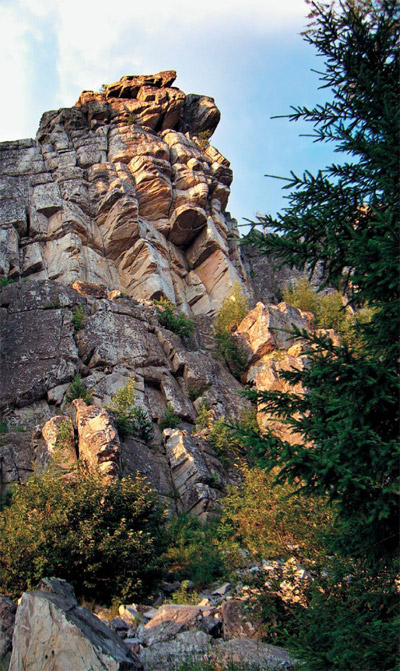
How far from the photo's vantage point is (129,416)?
19.2 m

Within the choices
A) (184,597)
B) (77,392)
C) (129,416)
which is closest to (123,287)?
(77,392)

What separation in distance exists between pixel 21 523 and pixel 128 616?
328cm

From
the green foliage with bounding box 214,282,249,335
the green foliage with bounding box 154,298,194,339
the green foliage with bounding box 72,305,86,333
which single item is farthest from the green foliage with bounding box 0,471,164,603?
the green foliage with bounding box 214,282,249,335

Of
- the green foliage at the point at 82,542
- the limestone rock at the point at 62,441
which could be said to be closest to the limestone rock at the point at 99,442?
the limestone rock at the point at 62,441

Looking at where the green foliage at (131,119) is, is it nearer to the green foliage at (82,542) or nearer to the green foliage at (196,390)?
the green foliage at (196,390)

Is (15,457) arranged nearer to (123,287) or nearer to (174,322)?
(174,322)

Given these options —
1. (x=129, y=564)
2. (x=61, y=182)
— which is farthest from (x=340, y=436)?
(x=61, y=182)

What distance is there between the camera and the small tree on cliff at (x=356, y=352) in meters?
5.76

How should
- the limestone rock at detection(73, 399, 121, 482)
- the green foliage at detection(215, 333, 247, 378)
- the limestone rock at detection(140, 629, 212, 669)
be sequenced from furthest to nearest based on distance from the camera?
the green foliage at detection(215, 333, 247, 378)
the limestone rock at detection(73, 399, 121, 482)
the limestone rock at detection(140, 629, 212, 669)

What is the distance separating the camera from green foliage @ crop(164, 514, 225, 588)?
13.1 m

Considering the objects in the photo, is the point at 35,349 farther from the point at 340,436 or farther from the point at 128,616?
the point at 340,436

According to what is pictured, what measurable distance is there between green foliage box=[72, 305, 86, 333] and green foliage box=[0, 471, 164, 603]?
1073cm

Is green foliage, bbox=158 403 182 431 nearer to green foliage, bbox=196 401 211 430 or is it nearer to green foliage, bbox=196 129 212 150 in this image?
green foliage, bbox=196 401 211 430

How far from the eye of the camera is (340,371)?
606 cm
